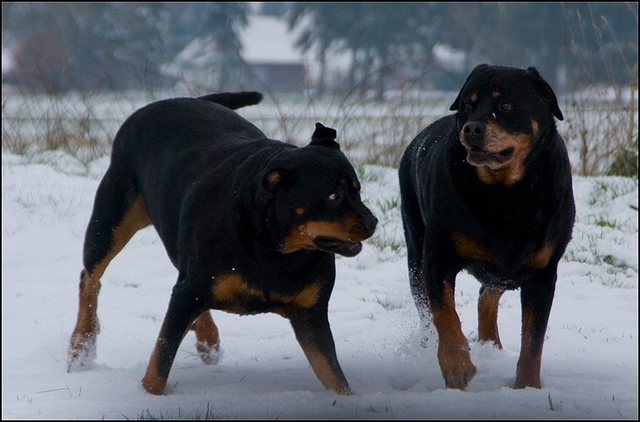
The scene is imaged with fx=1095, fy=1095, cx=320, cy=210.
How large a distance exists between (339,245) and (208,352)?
58.5 inches

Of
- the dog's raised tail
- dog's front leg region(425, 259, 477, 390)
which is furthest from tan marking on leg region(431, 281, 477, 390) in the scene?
the dog's raised tail

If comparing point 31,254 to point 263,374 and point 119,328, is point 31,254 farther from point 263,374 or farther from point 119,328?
point 263,374

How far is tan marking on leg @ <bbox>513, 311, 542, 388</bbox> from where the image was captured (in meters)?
4.31

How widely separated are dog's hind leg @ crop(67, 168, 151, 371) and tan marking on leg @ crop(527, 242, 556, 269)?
1.85 m

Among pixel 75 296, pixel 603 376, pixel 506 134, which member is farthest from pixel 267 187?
pixel 75 296

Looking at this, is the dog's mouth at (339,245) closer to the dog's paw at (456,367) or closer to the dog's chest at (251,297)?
the dog's chest at (251,297)

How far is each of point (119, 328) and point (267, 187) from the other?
200 cm

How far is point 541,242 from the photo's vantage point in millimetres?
4273

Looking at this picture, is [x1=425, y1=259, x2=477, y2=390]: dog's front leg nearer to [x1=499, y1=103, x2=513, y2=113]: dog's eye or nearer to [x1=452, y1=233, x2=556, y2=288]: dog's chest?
[x1=452, y1=233, x2=556, y2=288]: dog's chest

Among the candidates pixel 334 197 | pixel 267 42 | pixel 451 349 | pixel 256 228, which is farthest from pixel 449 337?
pixel 267 42

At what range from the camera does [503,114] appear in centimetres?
413

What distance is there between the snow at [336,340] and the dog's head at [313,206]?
0.58 meters

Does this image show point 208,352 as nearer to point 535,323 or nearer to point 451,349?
point 451,349

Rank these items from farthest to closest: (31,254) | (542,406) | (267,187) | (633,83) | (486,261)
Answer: (633,83)
(31,254)
(486,261)
(267,187)
(542,406)
